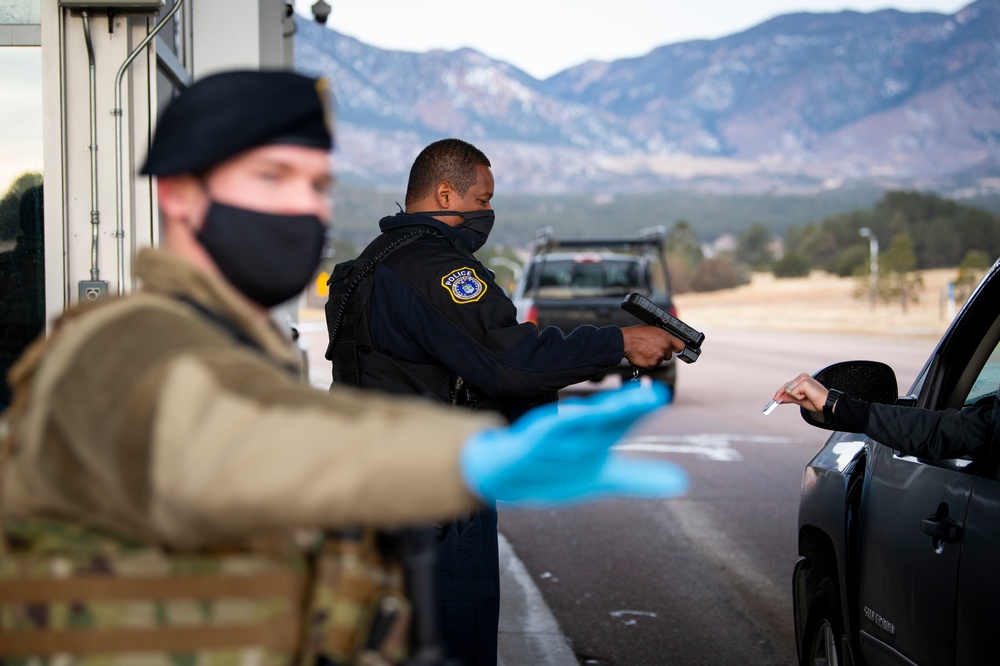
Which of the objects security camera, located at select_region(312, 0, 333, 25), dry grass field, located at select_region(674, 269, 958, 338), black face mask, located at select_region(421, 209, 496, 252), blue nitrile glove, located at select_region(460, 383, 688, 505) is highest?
security camera, located at select_region(312, 0, 333, 25)

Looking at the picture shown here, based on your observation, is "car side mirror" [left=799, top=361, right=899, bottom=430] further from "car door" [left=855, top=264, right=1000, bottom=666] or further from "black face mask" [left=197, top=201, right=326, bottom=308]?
"black face mask" [left=197, top=201, right=326, bottom=308]

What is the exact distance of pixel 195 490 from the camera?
4.14 feet

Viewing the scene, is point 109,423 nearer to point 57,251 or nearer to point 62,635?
point 62,635

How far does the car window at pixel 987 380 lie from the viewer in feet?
11.6

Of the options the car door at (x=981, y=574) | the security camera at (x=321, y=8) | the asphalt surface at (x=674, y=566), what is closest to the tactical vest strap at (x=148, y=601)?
the car door at (x=981, y=574)

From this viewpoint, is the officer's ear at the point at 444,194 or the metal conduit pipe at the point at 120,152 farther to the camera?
the metal conduit pipe at the point at 120,152

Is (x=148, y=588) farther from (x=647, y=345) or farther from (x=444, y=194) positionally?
(x=444, y=194)

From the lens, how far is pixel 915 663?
10.8ft

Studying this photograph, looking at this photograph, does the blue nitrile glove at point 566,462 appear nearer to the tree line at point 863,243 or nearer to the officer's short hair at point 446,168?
the officer's short hair at point 446,168

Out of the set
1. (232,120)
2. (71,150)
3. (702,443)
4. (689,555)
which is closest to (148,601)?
(232,120)

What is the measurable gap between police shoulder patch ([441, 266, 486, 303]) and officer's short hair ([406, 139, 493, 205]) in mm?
502

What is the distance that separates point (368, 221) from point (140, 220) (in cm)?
19556

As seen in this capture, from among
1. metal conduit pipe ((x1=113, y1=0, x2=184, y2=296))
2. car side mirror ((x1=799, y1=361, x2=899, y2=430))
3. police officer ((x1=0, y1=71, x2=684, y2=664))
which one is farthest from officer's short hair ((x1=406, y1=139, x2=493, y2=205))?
police officer ((x1=0, y1=71, x2=684, y2=664))

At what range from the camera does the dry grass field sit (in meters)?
51.4
